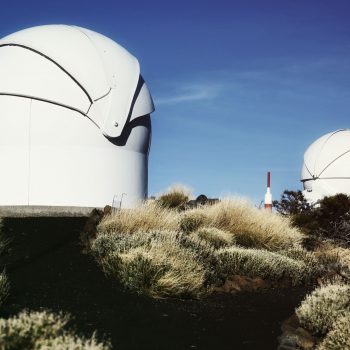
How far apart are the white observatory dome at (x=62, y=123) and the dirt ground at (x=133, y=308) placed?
604cm

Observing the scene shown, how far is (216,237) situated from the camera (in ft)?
36.5

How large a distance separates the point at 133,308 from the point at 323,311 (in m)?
2.15

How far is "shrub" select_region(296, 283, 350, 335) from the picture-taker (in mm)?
6199

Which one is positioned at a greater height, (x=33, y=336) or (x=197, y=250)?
(x=33, y=336)

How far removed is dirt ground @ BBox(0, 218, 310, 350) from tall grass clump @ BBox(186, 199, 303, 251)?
3010mm

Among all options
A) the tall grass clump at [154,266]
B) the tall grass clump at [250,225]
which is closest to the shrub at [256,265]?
the tall grass clump at [154,266]

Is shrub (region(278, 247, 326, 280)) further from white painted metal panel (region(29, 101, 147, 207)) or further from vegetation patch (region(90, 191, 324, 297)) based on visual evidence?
white painted metal panel (region(29, 101, 147, 207))

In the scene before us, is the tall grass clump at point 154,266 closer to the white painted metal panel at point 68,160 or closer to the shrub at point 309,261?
the shrub at point 309,261

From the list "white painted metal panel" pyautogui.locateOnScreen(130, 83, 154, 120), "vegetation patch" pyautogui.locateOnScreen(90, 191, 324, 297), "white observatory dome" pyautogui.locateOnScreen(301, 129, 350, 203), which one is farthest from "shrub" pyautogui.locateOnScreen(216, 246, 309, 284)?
"white observatory dome" pyautogui.locateOnScreen(301, 129, 350, 203)

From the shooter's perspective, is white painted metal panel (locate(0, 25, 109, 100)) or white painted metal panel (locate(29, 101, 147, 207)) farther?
white painted metal panel (locate(0, 25, 109, 100))

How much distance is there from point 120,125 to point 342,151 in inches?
654

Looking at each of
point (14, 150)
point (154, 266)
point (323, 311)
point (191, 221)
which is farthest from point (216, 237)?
point (14, 150)

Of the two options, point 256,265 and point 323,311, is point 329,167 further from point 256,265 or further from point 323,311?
point 323,311

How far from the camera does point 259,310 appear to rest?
7312mm
